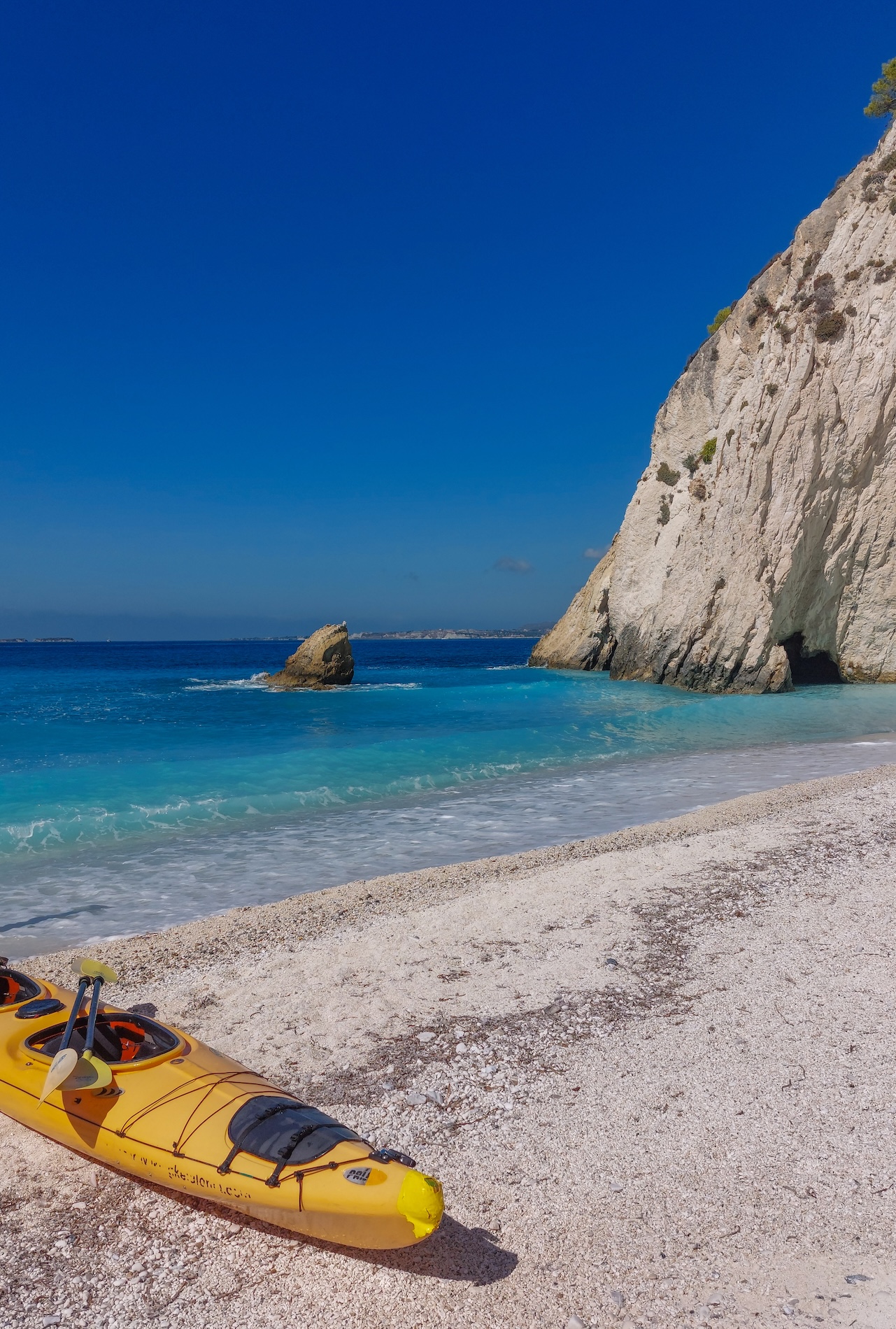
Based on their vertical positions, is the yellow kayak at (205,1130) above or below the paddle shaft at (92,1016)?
below

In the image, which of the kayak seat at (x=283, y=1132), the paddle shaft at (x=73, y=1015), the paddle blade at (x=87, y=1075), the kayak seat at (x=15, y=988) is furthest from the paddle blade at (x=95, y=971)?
the kayak seat at (x=283, y=1132)

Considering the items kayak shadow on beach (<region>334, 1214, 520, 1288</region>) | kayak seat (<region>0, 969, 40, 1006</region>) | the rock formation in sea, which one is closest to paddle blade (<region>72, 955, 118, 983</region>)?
kayak seat (<region>0, 969, 40, 1006</region>)

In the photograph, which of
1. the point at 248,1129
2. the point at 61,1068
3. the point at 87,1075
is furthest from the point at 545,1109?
the point at 61,1068

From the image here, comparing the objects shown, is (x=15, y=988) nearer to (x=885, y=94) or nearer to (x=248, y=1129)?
(x=248, y=1129)

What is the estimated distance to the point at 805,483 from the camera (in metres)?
29.7

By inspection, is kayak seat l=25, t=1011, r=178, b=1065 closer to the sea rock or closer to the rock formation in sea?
the rock formation in sea

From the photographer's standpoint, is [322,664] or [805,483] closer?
[805,483]

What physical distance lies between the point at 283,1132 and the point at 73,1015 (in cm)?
163

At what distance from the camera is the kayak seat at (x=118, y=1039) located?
448 cm

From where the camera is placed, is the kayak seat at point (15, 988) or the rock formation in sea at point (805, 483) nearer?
the kayak seat at point (15, 988)

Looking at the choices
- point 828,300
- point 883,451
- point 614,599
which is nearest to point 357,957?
point 883,451

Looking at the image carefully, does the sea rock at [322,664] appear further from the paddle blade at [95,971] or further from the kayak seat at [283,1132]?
the kayak seat at [283,1132]

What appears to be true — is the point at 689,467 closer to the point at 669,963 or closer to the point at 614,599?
the point at 614,599

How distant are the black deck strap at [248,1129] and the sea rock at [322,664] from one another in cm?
3865
